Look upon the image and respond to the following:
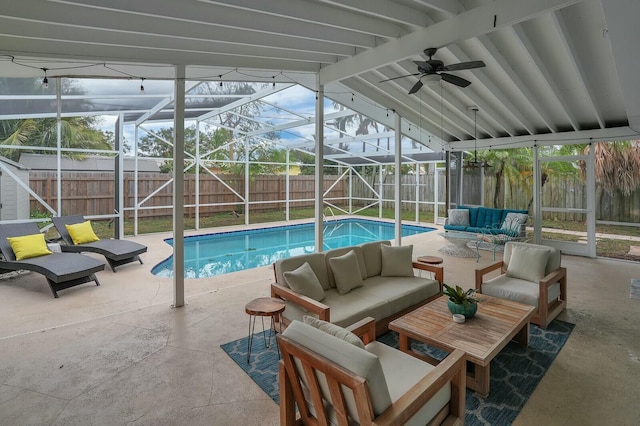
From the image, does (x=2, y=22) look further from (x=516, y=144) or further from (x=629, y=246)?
(x=629, y=246)

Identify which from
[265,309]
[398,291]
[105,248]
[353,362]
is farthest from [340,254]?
[105,248]

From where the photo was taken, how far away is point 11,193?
6.29 m

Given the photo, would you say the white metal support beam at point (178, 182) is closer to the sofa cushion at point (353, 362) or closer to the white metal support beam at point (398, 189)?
the sofa cushion at point (353, 362)

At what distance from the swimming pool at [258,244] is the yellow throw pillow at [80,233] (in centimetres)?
140

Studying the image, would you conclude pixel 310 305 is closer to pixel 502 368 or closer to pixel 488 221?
pixel 502 368

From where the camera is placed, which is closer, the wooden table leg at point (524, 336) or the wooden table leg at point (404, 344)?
the wooden table leg at point (404, 344)

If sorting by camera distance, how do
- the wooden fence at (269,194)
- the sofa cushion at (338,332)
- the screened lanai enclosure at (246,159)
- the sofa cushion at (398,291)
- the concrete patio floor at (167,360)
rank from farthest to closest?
the wooden fence at (269,194) → the screened lanai enclosure at (246,159) → the sofa cushion at (398,291) → the concrete patio floor at (167,360) → the sofa cushion at (338,332)

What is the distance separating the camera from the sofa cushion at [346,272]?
3.71 m

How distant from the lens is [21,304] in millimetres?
4441

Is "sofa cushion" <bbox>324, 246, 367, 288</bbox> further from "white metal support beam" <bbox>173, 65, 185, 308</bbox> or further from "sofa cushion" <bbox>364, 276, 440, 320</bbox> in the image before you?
"white metal support beam" <bbox>173, 65, 185, 308</bbox>

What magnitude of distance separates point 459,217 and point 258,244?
5557mm

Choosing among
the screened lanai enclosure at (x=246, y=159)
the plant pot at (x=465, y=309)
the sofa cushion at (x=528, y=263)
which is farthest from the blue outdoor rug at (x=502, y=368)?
the screened lanai enclosure at (x=246, y=159)

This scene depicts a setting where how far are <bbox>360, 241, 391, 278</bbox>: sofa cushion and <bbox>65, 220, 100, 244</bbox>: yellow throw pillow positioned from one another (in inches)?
212

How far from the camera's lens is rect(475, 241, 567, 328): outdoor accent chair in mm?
3754
